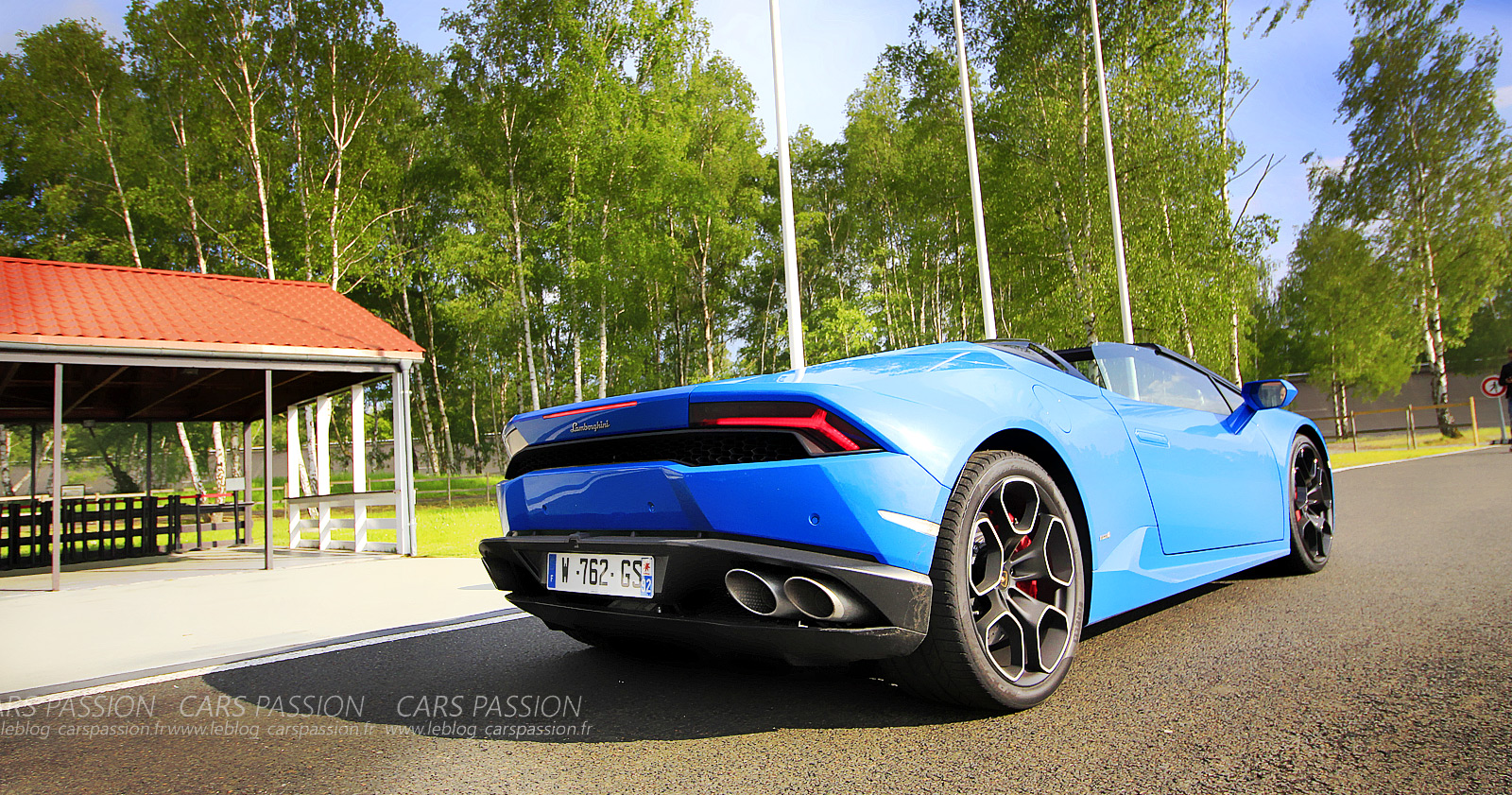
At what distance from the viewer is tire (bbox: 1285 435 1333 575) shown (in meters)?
4.52

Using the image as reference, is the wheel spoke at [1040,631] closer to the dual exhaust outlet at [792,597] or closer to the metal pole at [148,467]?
the dual exhaust outlet at [792,597]

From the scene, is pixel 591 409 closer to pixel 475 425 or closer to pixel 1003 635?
pixel 1003 635

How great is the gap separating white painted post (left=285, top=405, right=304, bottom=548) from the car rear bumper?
11.5 meters

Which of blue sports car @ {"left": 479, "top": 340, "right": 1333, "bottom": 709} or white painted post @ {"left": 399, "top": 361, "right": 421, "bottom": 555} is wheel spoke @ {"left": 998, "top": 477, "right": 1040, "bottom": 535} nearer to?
blue sports car @ {"left": 479, "top": 340, "right": 1333, "bottom": 709}

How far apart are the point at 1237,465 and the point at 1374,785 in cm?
227

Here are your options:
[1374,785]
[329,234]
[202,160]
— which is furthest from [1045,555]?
[202,160]

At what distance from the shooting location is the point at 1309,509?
4770 millimetres

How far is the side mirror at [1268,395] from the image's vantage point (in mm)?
4383

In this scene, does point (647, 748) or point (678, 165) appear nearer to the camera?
point (647, 748)

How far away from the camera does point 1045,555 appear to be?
8.85 feet

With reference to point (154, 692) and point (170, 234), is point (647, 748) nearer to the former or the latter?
point (154, 692)

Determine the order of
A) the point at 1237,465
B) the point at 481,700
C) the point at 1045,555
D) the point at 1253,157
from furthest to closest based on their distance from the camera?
the point at 1253,157 → the point at 1237,465 → the point at 481,700 → the point at 1045,555

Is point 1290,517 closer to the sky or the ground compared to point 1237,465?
closer to the ground

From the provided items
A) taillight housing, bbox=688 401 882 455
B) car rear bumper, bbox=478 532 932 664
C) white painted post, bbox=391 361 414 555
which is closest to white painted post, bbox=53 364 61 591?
white painted post, bbox=391 361 414 555
